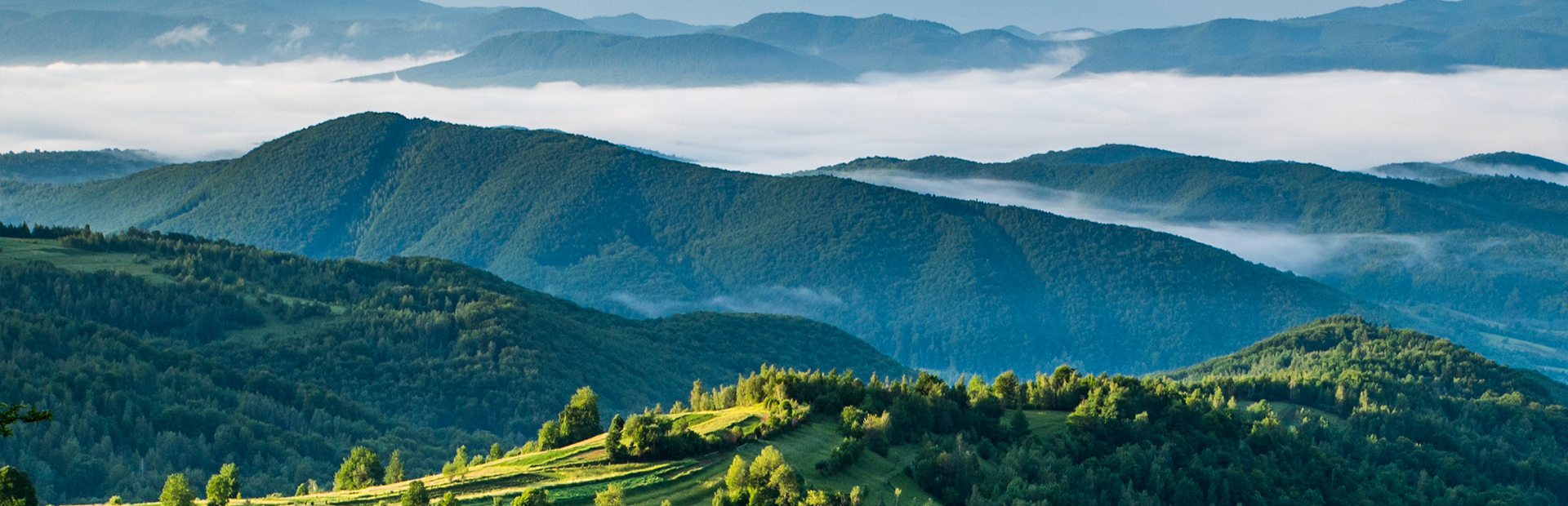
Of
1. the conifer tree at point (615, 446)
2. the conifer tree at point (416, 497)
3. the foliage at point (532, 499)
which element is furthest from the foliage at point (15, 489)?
the conifer tree at point (615, 446)

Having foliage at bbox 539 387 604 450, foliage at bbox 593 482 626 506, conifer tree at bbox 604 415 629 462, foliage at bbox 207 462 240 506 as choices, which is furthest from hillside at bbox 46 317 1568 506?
foliage at bbox 539 387 604 450

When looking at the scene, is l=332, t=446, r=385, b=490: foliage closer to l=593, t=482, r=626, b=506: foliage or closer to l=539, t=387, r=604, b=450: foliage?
l=539, t=387, r=604, b=450: foliage

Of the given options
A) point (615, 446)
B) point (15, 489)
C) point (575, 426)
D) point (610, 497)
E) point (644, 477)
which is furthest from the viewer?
point (575, 426)

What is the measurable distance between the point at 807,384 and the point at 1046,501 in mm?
18131

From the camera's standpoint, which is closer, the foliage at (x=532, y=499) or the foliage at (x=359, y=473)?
the foliage at (x=532, y=499)

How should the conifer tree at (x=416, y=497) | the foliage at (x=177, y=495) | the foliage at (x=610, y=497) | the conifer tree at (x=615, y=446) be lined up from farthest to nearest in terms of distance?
1. the conifer tree at (x=615, y=446)
2. the foliage at (x=610, y=497)
3. the conifer tree at (x=416, y=497)
4. the foliage at (x=177, y=495)

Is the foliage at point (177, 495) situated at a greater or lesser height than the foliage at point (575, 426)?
greater

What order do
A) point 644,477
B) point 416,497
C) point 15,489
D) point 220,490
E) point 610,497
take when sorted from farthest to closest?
1. point 644,477
2. point 220,490
3. point 610,497
4. point 416,497
5. point 15,489

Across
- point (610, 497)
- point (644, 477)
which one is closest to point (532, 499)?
point (610, 497)

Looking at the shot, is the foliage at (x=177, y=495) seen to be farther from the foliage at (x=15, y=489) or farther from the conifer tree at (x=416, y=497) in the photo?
the foliage at (x=15, y=489)

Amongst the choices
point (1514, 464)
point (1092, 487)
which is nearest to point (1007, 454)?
point (1092, 487)

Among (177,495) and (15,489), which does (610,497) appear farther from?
(15,489)

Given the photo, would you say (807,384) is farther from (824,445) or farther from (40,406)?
(40,406)

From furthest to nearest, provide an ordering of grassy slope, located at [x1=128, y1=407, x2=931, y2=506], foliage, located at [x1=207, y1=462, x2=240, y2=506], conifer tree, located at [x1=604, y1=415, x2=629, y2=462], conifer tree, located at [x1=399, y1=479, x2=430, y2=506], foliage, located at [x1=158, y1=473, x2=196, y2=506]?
1. conifer tree, located at [x1=604, y1=415, x2=629, y2=462]
2. grassy slope, located at [x1=128, y1=407, x2=931, y2=506]
3. foliage, located at [x1=207, y1=462, x2=240, y2=506]
4. conifer tree, located at [x1=399, y1=479, x2=430, y2=506]
5. foliage, located at [x1=158, y1=473, x2=196, y2=506]
